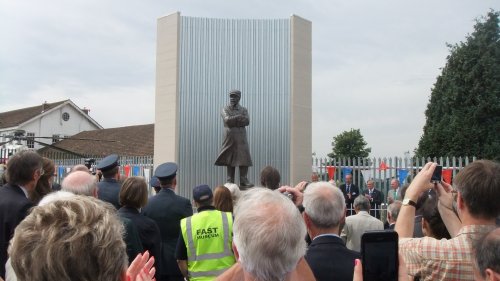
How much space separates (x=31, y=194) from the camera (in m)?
3.95

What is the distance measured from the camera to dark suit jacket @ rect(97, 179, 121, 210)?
466cm

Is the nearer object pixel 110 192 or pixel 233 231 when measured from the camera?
pixel 233 231

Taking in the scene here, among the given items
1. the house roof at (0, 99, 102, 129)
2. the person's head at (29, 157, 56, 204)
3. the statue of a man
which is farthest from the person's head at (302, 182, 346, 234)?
the house roof at (0, 99, 102, 129)

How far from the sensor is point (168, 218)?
15.0 feet

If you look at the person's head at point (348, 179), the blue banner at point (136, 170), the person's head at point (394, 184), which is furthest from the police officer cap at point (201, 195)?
the blue banner at point (136, 170)

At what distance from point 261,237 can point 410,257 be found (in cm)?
94

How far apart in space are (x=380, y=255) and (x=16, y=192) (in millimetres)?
2834

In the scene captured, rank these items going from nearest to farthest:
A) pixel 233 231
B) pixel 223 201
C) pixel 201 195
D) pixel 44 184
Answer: pixel 233 231, pixel 201 195, pixel 44 184, pixel 223 201

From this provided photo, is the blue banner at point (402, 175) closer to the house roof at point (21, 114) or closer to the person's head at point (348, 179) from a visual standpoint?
the person's head at point (348, 179)

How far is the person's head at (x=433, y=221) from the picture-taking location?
2.78 metres

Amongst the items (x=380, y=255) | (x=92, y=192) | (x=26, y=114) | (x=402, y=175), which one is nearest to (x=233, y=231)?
(x=380, y=255)

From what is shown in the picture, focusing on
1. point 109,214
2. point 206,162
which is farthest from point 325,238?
point 206,162

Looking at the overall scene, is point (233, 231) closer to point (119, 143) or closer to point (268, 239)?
point (268, 239)

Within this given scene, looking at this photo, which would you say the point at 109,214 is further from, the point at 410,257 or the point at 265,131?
the point at 265,131
